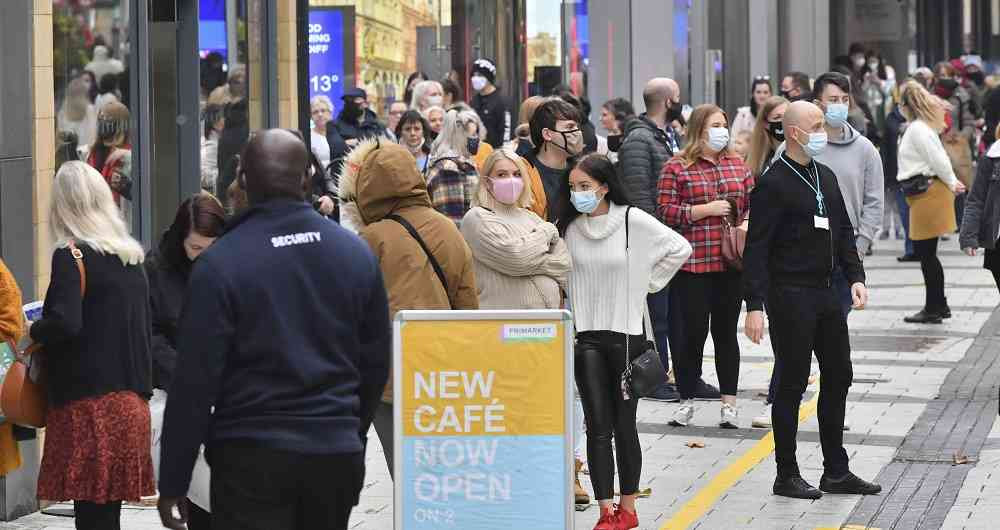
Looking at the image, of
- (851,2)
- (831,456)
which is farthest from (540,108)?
(851,2)

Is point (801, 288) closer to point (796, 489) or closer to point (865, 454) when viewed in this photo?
point (796, 489)

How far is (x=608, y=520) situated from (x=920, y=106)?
28.9 feet

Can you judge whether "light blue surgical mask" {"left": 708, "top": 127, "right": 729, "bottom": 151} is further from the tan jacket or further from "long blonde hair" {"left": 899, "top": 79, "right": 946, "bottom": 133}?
"long blonde hair" {"left": 899, "top": 79, "right": 946, "bottom": 133}

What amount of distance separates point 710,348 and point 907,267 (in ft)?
22.1

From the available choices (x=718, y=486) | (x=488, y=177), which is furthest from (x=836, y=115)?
(x=488, y=177)

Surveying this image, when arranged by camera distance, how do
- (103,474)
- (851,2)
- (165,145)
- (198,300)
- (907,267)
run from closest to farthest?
1. (198,300)
2. (103,474)
3. (165,145)
4. (907,267)
5. (851,2)

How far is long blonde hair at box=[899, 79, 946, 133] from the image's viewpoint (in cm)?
1571

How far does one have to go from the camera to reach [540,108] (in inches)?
359

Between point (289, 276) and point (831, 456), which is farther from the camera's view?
point (831, 456)

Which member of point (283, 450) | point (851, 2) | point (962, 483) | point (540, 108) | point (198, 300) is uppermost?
point (851, 2)

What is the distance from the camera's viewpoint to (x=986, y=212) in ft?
36.9

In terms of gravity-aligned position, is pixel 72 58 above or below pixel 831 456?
above

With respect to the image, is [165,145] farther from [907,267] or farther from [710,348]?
[907,267]

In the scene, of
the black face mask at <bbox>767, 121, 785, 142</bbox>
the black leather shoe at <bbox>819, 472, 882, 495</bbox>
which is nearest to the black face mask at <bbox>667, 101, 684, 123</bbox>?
the black face mask at <bbox>767, 121, 785, 142</bbox>
